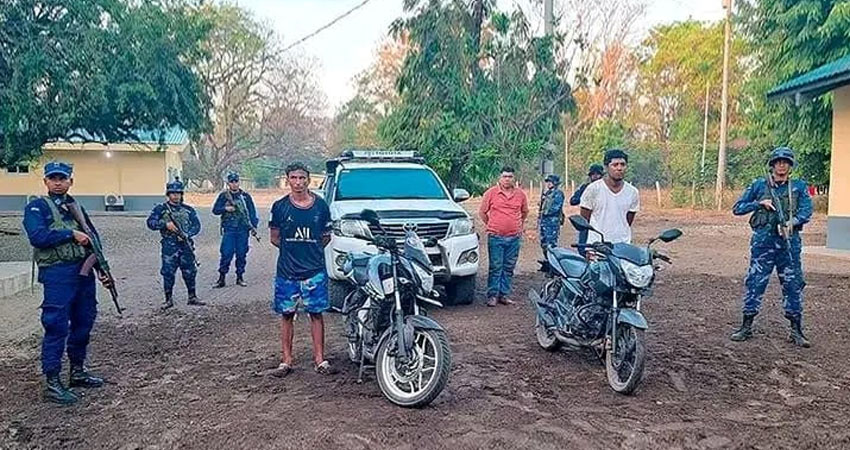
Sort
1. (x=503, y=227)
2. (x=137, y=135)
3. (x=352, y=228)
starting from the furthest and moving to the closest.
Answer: (x=137, y=135) → (x=503, y=227) → (x=352, y=228)

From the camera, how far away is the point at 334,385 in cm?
561

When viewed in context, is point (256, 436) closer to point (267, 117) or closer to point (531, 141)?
point (531, 141)

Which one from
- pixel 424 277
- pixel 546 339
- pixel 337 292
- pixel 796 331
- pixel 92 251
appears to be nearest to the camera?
pixel 424 277

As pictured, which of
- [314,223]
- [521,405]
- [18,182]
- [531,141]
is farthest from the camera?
[18,182]

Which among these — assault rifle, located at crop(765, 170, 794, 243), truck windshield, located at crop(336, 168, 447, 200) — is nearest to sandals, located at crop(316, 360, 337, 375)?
truck windshield, located at crop(336, 168, 447, 200)

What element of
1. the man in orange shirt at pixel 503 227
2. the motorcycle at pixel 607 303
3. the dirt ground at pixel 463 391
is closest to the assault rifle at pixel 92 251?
the dirt ground at pixel 463 391

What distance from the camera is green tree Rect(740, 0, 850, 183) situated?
21.4 m

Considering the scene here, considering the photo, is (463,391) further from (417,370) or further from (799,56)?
(799,56)

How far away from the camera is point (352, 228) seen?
8320mm

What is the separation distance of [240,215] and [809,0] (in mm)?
18777

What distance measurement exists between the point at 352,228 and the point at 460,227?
1.29 metres

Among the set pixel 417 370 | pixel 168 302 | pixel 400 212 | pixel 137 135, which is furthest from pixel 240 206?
pixel 137 135

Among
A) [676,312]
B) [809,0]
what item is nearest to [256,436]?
[676,312]

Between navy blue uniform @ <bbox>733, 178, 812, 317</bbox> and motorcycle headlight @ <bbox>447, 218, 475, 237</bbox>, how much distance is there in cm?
298
